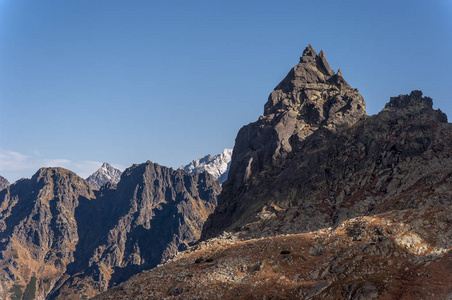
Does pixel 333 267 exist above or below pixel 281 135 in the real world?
below

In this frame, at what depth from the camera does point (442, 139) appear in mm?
141125

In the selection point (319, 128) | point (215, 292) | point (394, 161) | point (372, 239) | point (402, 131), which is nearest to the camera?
point (215, 292)

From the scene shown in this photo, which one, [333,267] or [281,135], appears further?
[281,135]

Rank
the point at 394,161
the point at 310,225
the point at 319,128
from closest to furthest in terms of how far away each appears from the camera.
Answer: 1. the point at 310,225
2. the point at 394,161
3. the point at 319,128

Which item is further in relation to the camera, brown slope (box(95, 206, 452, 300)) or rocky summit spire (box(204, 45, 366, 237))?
rocky summit spire (box(204, 45, 366, 237))

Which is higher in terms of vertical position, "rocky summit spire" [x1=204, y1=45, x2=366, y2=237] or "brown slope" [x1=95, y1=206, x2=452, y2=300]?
"rocky summit spire" [x1=204, y1=45, x2=366, y2=237]

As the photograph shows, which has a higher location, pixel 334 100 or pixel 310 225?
pixel 334 100

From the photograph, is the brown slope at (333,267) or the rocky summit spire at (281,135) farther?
the rocky summit spire at (281,135)

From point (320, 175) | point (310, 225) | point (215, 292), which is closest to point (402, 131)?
point (320, 175)

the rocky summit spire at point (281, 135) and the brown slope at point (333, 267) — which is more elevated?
the rocky summit spire at point (281, 135)

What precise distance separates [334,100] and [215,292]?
135m

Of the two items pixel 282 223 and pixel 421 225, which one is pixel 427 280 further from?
pixel 282 223

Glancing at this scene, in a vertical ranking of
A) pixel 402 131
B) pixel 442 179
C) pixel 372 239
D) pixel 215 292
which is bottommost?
pixel 215 292

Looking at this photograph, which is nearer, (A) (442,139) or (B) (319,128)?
(A) (442,139)
